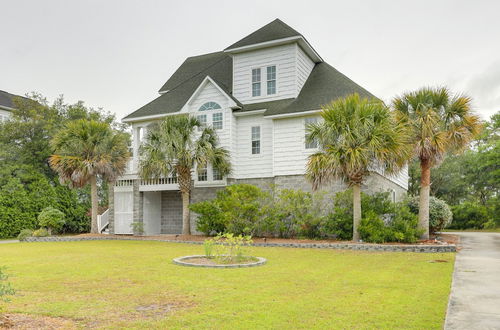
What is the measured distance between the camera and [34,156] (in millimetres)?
27641

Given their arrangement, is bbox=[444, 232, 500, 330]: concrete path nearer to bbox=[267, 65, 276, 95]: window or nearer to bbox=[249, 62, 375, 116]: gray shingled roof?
bbox=[249, 62, 375, 116]: gray shingled roof

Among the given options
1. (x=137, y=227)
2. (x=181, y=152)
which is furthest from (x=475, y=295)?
(x=137, y=227)

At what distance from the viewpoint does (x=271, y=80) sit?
22.8m

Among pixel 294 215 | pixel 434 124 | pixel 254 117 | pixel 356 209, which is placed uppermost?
pixel 254 117

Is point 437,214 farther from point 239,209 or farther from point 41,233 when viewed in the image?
point 41,233

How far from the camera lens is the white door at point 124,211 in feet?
79.9

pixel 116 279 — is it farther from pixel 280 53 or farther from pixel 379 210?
pixel 280 53

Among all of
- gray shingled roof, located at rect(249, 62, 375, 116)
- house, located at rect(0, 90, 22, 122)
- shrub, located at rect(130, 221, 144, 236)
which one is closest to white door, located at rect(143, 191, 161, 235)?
shrub, located at rect(130, 221, 144, 236)

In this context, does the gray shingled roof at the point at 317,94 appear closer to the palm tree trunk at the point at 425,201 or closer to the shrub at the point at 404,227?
the palm tree trunk at the point at 425,201

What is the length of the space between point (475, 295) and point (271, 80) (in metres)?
17.2

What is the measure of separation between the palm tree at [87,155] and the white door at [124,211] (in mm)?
1635

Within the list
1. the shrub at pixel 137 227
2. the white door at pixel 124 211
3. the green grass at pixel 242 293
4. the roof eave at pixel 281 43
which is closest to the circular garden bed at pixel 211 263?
the green grass at pixel 242 293

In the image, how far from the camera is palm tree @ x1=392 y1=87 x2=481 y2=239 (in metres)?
16.4

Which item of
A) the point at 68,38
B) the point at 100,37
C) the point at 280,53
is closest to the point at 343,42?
the point at 280,53
